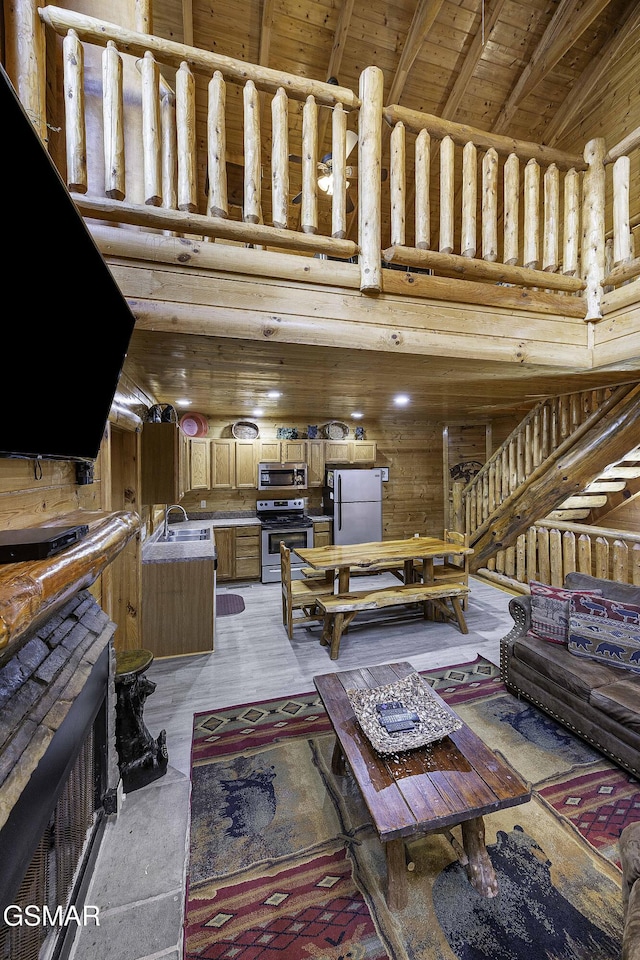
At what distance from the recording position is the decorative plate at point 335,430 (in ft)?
21.6

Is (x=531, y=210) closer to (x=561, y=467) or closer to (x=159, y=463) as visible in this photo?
(x=561, y=467)

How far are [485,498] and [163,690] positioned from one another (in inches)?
188

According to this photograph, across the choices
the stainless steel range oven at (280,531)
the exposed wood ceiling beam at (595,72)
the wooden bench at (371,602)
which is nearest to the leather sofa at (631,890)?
the wooden bench at (371,602)

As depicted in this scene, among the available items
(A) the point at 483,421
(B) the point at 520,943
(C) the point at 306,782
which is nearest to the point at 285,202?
(C) the point at 306,782

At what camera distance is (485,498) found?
5.77 meters

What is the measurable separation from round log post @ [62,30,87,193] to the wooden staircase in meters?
4.48

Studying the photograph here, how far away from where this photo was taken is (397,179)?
2.35 m

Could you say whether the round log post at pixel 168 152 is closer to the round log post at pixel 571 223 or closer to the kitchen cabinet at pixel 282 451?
the round log post at pixel 571 223

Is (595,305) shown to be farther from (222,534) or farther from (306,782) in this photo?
(222,534)

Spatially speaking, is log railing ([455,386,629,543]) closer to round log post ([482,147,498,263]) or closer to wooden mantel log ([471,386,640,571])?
wooden mantel log ([471,386,640,571])

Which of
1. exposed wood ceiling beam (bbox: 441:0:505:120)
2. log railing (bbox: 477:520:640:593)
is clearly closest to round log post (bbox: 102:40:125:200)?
exposed wood ceiling beam (bbox: 441:0:505:120)

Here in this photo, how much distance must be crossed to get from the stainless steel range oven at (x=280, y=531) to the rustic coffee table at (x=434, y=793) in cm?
385

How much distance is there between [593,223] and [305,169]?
215 cm

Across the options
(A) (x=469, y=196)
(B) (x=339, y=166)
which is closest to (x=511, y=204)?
(A) (x=469, y=196)
